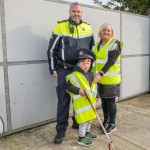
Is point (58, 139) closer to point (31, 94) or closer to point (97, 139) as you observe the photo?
point (97, 139)

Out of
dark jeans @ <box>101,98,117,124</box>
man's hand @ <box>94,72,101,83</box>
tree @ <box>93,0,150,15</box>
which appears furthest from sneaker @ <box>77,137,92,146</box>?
tree @ <box>93,0,150,15</box>

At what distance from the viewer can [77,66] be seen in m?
3.03

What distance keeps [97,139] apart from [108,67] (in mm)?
1033

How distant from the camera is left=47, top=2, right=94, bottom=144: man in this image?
319 cm

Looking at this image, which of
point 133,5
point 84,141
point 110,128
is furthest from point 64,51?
point 133,5

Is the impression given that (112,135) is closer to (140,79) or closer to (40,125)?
(40,125)

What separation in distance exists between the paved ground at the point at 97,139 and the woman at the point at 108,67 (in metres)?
0.24

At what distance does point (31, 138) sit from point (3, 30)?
158 centimetres

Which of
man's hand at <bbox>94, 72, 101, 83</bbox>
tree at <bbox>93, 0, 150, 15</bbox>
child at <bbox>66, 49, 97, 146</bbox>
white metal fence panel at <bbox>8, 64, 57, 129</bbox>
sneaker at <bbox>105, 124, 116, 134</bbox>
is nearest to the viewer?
child at <bbox>66, 49, 97, 146</bbox>

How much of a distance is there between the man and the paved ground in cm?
19

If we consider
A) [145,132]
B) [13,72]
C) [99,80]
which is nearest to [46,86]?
[13,72]

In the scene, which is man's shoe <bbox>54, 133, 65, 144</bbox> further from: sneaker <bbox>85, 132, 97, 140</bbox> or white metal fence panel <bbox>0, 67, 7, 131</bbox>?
white metal fence panel <bbox>0, 67, 7, 131</bbox>

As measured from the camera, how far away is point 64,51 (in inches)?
126

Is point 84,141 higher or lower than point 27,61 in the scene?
lower
